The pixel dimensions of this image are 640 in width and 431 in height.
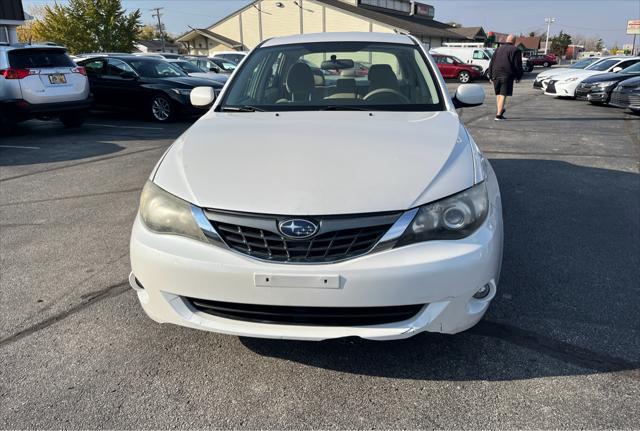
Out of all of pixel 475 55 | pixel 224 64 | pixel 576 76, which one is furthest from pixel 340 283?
pixel 475 55

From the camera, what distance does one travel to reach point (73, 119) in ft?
35.1

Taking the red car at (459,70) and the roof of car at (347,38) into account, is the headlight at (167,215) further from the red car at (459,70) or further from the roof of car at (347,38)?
the red car at (459,70)

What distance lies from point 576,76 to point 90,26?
34246mm

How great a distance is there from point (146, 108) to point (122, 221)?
7399 mm

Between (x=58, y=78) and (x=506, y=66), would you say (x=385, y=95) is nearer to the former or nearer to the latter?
(x=506, y=66)

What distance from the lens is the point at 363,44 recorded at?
12.8ft

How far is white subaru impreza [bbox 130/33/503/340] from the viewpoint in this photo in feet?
6.86

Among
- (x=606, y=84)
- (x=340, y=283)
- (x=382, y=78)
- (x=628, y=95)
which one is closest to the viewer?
(x=340, y=283)

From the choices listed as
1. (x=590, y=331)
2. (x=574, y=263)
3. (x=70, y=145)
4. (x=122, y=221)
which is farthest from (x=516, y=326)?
(x=70, y=145)

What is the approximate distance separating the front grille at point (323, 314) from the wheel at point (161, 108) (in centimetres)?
976

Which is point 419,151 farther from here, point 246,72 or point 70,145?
point 70,145

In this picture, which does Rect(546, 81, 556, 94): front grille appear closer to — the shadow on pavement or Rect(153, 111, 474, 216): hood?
the shadow on pavement

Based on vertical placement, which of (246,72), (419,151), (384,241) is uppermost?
(246,72)

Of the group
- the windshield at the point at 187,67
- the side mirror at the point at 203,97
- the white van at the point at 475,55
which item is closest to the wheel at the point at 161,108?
the windshield at the point at 187,67
